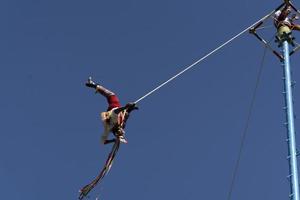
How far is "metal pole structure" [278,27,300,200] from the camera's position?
621 inches

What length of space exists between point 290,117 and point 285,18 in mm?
3374

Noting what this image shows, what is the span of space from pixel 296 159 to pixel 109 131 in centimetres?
397

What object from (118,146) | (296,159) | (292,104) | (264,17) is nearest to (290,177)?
(296,159)

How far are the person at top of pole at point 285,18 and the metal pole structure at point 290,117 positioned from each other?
0.24 m

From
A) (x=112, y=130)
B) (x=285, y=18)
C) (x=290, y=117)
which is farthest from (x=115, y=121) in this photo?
(x=285, y=18)

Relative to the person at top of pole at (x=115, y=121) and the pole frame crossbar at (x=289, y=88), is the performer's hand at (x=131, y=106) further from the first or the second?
the pole frame crossbar at (x=289, y=88)

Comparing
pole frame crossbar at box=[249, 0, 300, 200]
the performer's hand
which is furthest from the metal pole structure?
the performer's hand

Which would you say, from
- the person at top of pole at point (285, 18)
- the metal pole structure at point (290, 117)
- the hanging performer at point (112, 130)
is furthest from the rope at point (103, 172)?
the person at top of pole at point (285, 18)

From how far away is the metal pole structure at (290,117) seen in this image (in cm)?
1577

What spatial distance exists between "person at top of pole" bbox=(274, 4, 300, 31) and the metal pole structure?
0.79ft

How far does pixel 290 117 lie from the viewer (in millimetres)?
16984

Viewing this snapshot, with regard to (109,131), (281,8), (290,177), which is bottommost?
(290,177)

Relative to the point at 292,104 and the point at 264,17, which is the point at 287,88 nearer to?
the point at 292,104

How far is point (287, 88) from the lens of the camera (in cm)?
1752
